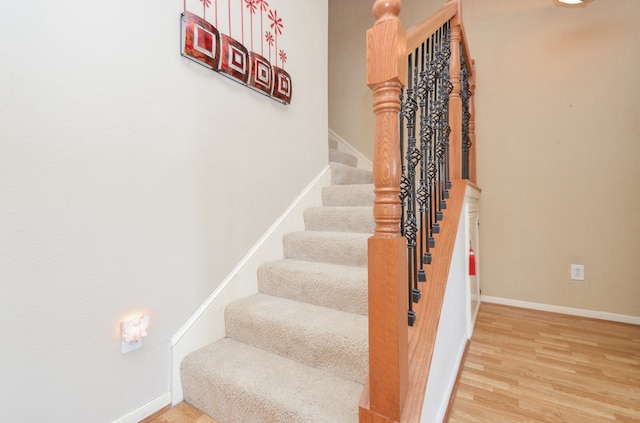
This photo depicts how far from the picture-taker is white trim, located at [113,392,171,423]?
1.21 meters

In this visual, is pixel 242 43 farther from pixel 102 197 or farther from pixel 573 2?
pixel 573 2

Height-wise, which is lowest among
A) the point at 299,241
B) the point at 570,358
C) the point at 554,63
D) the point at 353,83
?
the point at 570,358

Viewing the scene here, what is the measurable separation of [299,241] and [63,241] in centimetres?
115

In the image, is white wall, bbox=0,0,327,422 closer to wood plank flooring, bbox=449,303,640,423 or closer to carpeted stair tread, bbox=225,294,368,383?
carpeted stair tread, bbox=225,294,368,383

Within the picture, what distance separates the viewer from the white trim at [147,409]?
1.21 metres

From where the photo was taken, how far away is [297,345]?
4.39 ft

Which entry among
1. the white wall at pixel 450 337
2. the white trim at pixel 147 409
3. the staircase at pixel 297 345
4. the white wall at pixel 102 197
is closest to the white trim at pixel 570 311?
the white wall at pixel 450 337

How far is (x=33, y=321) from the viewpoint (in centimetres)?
99

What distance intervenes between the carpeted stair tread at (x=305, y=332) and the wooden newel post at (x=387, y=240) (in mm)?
336

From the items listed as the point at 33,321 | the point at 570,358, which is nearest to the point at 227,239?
the point at 33,321

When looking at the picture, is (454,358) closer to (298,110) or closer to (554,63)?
(298,110)

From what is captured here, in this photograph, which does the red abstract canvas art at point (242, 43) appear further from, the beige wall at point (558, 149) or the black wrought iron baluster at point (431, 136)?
the beige wall at point (558, 149)

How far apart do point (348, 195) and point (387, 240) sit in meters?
1.38

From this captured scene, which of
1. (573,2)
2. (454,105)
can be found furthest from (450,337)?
(573,2)
